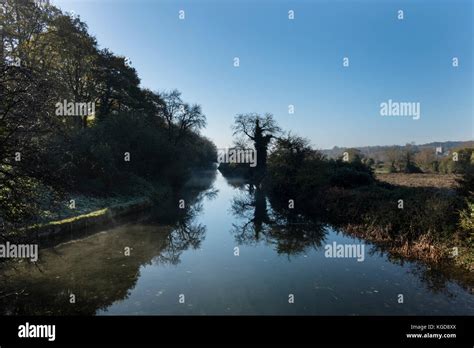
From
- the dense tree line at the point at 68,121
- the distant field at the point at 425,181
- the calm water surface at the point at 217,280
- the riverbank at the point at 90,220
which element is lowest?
the calm water surface at the point at 217,280

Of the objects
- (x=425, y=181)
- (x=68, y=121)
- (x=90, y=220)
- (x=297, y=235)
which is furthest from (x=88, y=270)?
(x=425, y=181)

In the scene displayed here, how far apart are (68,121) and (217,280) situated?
19869 millimetres

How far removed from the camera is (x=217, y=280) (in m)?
9.06

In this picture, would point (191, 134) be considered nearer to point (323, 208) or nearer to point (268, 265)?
point (323, 208)

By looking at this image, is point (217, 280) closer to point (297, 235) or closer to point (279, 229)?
point (297, 235)

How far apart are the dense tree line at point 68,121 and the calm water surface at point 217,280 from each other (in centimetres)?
230

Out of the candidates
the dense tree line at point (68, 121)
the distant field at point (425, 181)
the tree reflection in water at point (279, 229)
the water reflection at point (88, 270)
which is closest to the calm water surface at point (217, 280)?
the water reflection at point (88, 270)

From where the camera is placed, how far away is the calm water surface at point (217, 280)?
7.16m

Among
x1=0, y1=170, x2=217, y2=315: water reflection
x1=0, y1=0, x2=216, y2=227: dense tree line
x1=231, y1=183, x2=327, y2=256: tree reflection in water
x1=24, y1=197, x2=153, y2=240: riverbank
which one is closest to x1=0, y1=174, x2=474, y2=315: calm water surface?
x1=0, y1=170, x2=217, y2=315: water reflection

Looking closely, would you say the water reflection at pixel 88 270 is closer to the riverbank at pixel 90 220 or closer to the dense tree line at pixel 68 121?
the riverbank at pixel 90 220

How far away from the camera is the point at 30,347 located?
5.00 metres

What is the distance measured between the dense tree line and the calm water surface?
2302mm

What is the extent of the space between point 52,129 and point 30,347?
381 centimetres

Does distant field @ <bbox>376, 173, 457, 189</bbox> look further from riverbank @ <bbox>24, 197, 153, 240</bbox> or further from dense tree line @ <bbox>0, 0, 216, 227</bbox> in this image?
dense tree line @ <bbox>0, 0, 216, 227</bbox>
